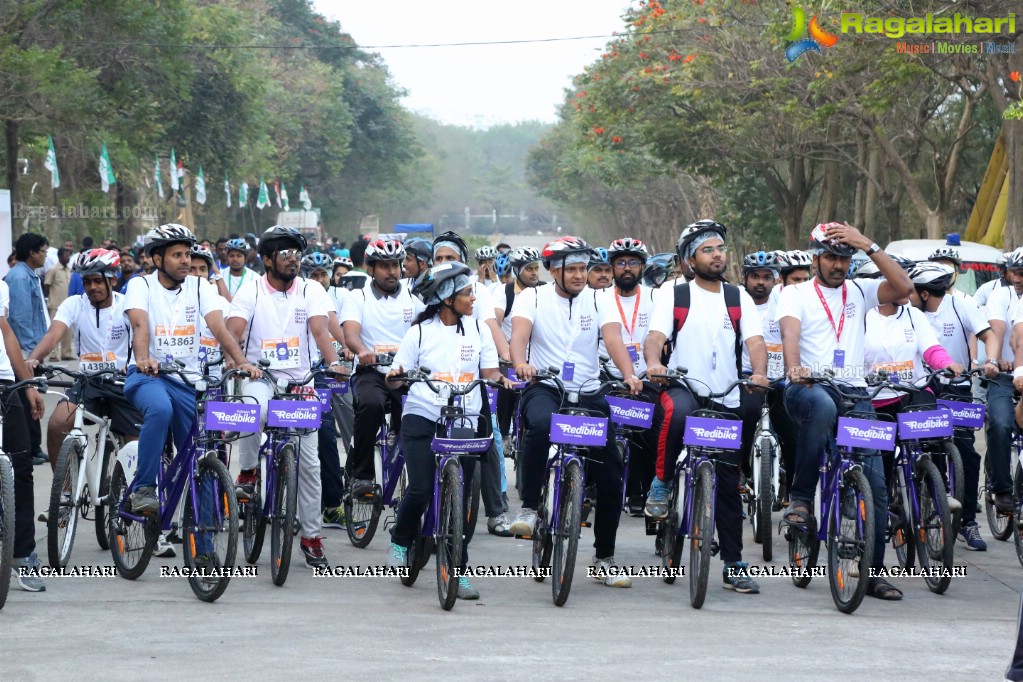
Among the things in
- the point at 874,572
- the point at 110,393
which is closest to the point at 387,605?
the point at 110,393

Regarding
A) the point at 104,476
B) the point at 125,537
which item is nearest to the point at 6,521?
the point at 125,537

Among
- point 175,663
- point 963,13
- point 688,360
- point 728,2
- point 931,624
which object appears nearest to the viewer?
point 175,663

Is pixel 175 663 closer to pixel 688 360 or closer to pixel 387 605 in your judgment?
pixel 387 605

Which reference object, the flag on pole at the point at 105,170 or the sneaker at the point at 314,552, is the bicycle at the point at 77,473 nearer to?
the sneaker at the point at 314,552

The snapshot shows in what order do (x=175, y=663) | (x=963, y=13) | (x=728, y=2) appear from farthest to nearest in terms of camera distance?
(x=728, y=2) < (x=963, y=13) < (x=175, y=663)

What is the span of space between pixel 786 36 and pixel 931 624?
54.8ft

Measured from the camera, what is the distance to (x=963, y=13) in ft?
65.2

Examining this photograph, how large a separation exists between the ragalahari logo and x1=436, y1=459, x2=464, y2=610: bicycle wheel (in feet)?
51.1

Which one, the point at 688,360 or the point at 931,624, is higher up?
the point at 688,360

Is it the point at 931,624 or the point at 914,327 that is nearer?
the point at 931,624

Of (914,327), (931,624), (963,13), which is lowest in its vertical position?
(931,624)

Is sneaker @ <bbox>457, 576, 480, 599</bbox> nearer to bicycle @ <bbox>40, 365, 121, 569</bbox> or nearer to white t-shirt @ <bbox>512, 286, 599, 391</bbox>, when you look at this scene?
white t-shirt @ <bbox>512, 286, 599, 391</bbox>

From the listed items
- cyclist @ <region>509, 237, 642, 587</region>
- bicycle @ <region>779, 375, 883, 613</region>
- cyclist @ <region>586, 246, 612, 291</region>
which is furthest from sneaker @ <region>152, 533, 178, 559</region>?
bicycle @ <region>779, 375, 883, 613</region>

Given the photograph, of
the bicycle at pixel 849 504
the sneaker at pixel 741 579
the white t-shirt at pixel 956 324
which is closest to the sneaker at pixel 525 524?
the sneaker at pixel 741 579
